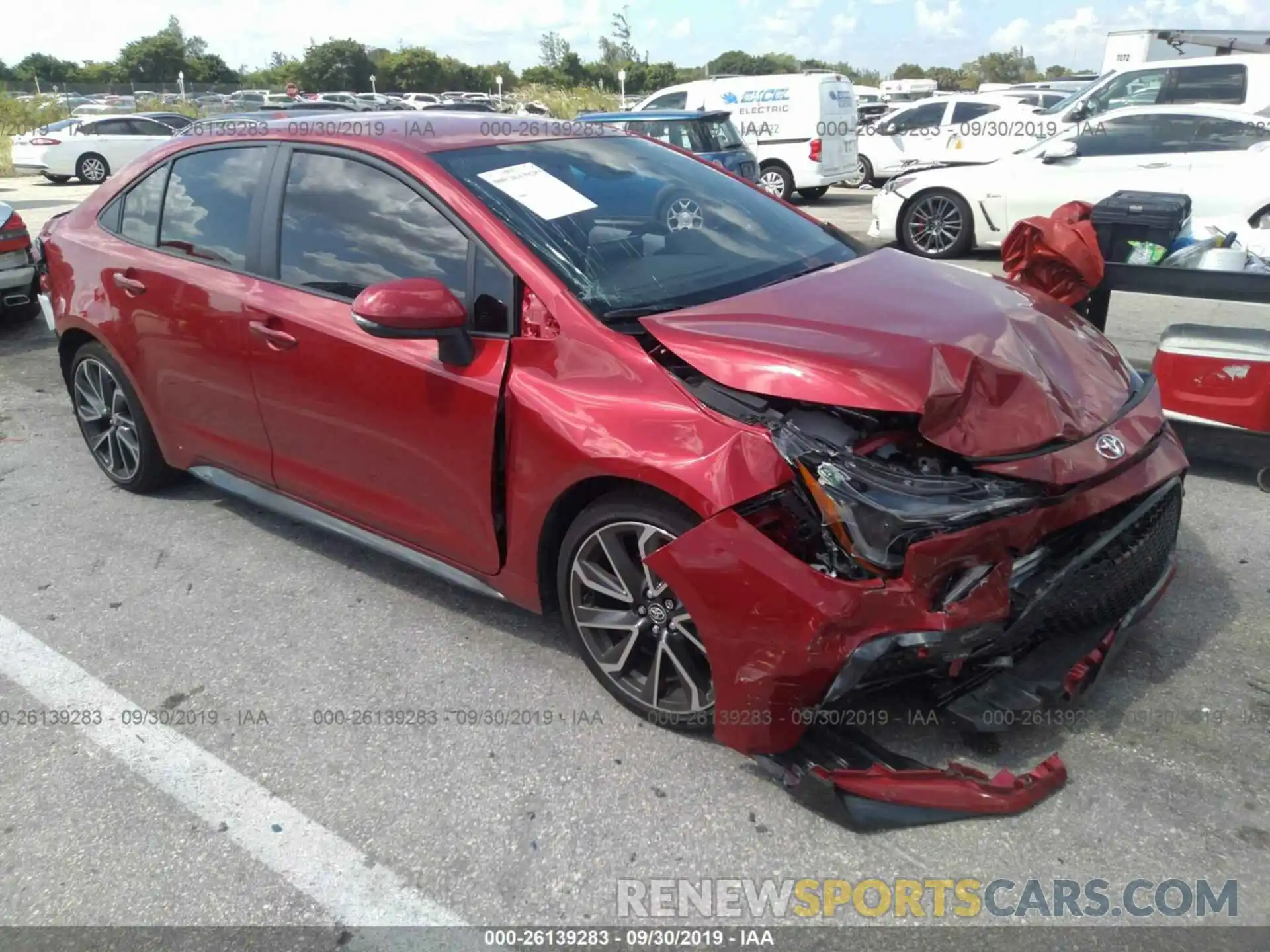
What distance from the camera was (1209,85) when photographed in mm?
11281

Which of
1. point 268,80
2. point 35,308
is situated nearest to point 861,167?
point 35,308

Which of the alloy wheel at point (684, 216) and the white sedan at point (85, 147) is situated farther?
the white sedan at point (85, 147)

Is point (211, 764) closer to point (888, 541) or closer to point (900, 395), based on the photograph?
point (888, 541)

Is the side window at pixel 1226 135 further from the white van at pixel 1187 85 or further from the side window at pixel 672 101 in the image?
the side window at pixel 672 101

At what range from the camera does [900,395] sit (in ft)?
8.24

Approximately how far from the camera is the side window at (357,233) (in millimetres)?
3174

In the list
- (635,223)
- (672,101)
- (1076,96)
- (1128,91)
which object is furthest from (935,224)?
(635,223)

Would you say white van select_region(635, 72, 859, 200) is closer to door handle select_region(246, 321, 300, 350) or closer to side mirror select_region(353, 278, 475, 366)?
door handle select_region(246, 321, 300, 350)

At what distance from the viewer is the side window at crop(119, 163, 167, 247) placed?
4227 millimetres

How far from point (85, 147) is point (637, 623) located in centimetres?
2404

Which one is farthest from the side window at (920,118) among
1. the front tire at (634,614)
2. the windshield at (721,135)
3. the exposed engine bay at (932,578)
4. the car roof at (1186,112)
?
the front tire at (634,614)

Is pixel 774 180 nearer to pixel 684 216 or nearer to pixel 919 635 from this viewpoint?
pixel 684 216

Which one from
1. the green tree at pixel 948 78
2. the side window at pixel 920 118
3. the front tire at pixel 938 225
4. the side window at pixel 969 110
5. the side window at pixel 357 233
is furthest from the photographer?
the green tree at pixel 948 78

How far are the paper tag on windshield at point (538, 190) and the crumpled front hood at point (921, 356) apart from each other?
1.98 feet
